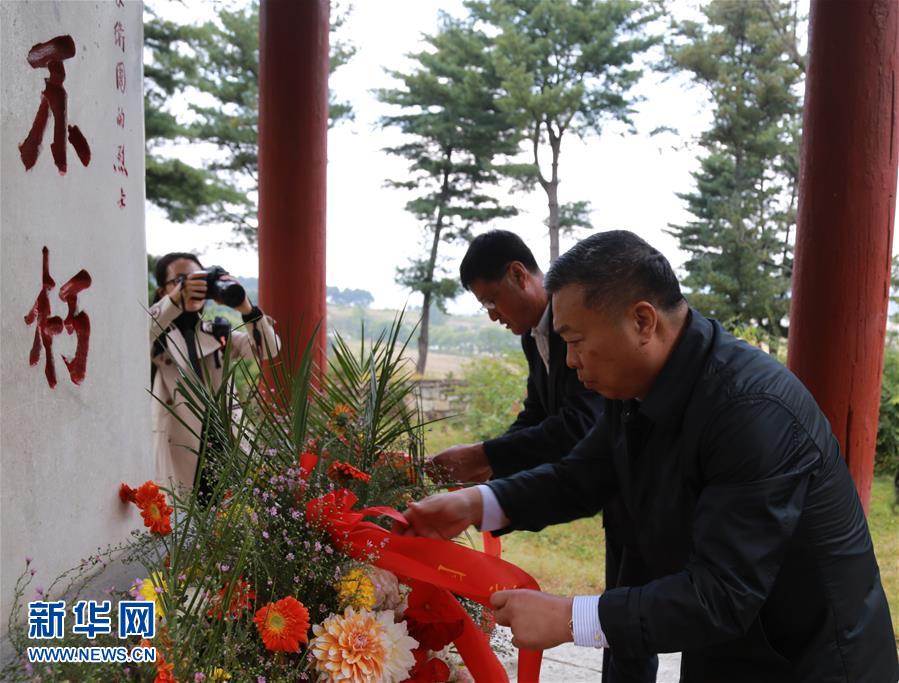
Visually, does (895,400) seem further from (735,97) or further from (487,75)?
(487,75)

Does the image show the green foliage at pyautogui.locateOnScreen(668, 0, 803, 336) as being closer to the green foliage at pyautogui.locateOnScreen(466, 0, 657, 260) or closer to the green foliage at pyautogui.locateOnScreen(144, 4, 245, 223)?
the green foliage at pyautogui.locateOnScreen(466, 0, 657, 260)

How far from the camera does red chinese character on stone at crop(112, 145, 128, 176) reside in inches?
65.5

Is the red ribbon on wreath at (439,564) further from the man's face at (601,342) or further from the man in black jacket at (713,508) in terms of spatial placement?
the man's face at (601,342)

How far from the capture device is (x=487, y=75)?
10883mm

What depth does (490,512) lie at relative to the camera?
5.25ft

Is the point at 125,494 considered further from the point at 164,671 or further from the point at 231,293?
the point at 231,293

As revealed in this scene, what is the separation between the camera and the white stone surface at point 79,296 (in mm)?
1270

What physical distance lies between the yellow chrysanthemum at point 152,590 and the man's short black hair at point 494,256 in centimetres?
135

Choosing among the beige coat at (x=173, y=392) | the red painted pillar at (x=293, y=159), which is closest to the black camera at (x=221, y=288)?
the beige coat at (x=173, y=392)

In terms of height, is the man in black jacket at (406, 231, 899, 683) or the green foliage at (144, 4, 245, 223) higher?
the green foliage at (144, 4, 245, 223)

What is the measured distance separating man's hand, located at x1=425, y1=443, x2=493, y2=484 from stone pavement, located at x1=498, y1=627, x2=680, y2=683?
106cm

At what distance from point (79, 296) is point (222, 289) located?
1.20 meters

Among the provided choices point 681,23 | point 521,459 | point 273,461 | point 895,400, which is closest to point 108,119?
point 273,461

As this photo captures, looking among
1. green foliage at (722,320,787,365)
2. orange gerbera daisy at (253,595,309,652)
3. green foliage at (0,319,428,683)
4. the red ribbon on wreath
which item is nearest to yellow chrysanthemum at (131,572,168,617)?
green foliage at (0,319,428,683)
